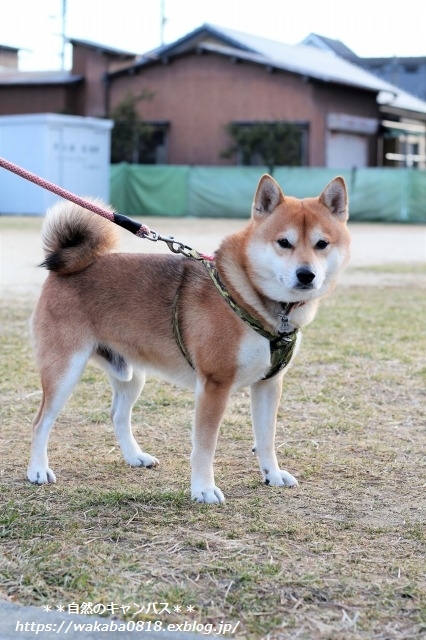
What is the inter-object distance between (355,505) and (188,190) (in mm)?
24988

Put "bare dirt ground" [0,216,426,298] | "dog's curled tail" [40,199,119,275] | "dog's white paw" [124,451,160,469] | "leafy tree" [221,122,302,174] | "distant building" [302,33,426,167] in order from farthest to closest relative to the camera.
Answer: "distant building" [302,33,426,167] → "leafy tree" [221,122,302,174] → "bare dirt ground" [0,216,426,298] → "dog's white paw" [124,451,160,469] → "dog's curled tail" [40,199,119,275]

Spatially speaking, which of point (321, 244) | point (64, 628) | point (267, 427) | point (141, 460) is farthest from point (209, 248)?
point (64, 628)

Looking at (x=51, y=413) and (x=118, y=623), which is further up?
(x=51, y=413)

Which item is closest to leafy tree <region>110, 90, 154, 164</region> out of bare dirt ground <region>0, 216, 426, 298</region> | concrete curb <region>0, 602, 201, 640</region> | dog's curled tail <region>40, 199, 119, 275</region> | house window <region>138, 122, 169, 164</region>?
house window <region>138, 122, 169, 164</region>

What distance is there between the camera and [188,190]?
92.2 feet

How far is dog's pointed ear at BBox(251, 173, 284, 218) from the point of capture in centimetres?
377

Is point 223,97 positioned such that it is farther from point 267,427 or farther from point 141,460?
point 267,427

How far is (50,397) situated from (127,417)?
50cm

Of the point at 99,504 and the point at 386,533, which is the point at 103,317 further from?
the point at 386,533

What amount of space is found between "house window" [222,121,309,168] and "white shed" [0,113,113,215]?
14.6 ft

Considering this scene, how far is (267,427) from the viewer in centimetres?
400

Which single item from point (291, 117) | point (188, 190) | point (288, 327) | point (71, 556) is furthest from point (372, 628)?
→ point (291, 117)

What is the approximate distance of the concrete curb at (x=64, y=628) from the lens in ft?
7.98

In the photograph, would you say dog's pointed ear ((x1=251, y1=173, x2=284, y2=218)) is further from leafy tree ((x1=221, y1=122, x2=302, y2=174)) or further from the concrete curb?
leafy tree ((x1=221, y1=122, x2=302, y2=174))
